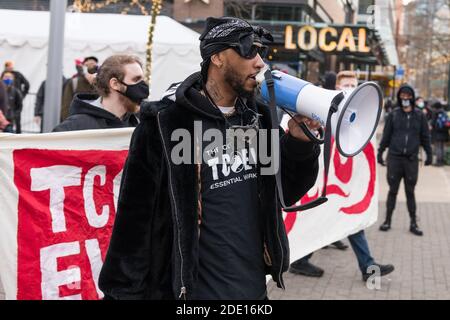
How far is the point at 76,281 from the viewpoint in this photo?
393 cm

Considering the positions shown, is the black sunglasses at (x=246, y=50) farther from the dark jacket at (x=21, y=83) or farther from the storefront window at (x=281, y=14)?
the storefront window at (x=281, y=14)

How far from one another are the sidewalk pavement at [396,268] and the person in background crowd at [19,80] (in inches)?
309

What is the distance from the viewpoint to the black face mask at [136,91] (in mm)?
4211

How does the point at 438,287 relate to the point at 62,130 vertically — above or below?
below

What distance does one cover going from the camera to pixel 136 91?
4211mm

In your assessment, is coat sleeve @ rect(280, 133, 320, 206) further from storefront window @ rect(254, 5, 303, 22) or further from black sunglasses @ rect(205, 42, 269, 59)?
storefront window @ rect(254, 5, 303, 22)

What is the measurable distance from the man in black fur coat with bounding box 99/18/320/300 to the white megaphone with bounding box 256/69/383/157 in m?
0.11

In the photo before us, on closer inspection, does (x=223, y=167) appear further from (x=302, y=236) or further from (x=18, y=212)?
(x=302, y=236)

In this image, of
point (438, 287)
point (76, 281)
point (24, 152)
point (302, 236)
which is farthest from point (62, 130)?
point (438, 287)

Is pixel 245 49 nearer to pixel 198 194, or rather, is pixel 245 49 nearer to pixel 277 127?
pixel 277 127

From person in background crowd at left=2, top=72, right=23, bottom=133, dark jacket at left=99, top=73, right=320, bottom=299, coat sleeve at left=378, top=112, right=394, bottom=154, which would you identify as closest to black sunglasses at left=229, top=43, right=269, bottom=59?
dark jacket at left=99, top=73, right=320, bottom=299

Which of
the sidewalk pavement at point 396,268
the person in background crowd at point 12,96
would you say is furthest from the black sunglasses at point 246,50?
the person in background crowd at point 12,96

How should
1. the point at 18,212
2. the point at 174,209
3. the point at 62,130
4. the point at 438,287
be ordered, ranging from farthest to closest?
the point at 438,287, the point at 62,130, the point at 18,212, the point at 174,209
